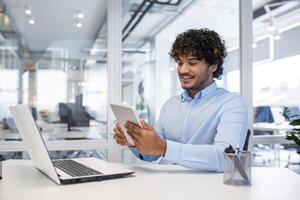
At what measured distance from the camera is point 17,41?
112 inches

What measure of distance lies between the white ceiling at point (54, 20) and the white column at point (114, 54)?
0.35 ft

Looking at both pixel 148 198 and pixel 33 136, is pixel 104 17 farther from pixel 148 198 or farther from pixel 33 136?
pixel 148 198

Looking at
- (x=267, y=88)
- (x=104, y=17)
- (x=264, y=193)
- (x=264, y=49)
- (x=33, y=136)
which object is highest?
(x=104, y=17)

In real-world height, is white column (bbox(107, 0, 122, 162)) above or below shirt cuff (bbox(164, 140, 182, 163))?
above

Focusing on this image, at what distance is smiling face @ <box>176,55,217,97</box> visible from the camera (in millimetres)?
1742

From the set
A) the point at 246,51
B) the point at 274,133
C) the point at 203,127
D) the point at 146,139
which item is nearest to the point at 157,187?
the point at 146,139

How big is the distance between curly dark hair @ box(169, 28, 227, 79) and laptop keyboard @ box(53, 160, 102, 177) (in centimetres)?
78

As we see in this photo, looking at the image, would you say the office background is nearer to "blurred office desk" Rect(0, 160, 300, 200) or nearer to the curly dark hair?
the curly dark hair

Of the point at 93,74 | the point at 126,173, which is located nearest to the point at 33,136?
the point at 126,173

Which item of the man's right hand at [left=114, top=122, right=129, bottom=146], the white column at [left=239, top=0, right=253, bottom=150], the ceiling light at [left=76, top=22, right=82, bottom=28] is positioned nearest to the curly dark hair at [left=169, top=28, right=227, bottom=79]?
the man's right hand at [left=114, top=122, right=129, bottom=146]

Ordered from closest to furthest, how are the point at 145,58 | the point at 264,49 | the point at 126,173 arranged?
the point at 126,173 → the point at 264,49 → the point at 145,58

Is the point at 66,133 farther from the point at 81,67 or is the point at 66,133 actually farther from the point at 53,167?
the point at 53,167

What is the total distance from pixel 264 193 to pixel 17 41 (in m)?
2.48

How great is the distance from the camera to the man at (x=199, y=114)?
1311 mm
